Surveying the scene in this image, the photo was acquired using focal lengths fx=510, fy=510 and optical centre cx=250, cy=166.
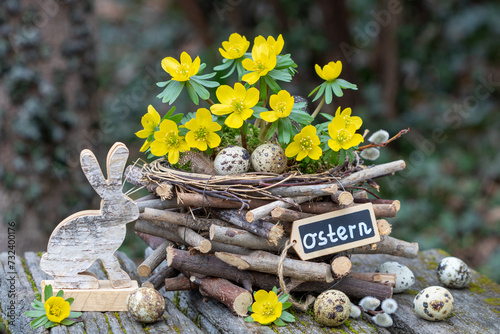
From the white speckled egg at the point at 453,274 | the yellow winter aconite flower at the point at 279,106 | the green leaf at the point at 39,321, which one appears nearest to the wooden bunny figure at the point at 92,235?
the green leaf at the point at 39,321

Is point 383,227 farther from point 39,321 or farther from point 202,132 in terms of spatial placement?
point 39,321

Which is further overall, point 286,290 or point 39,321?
point 286,290

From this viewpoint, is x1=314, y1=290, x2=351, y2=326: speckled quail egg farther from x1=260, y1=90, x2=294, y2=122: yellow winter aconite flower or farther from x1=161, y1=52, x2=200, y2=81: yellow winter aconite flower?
x1=161, y1=52, x2=200, y2=81: yellow winter aconite flower

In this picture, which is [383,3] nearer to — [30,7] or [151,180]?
[30,7]

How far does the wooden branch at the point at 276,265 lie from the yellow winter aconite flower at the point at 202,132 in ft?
1.26

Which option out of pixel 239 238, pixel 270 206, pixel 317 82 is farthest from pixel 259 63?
pixel 317 82

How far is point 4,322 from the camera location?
1734 millimetres

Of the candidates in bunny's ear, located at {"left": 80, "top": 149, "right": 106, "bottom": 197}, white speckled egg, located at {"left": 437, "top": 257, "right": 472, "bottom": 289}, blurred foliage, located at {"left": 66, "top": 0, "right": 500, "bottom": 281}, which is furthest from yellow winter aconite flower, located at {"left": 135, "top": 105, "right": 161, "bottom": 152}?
blurred foliage, located at {"left": 66, "top": 0, "right": 500, "bottom": 281}

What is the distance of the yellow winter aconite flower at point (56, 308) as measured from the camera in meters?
1.63

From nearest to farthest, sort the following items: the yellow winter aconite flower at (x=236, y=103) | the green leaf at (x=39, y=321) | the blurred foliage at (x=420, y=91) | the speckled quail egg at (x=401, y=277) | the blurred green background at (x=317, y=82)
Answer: the green leaf at (x=39, y=321) < the yellow winter aconite flower at (x=236, y=103) < the speckled quail egg at (x=401, y=277) < the blurred green background at (x=317, y=82) < the blurred foliage at (x=420, y=91)

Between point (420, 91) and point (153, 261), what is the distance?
393 cm

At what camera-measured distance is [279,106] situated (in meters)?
1.73

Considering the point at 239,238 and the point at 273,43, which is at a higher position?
the point at 273,43

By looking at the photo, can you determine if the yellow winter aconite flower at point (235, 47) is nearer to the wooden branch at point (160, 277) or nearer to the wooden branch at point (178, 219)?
the wooden branch at point (178, 219)
